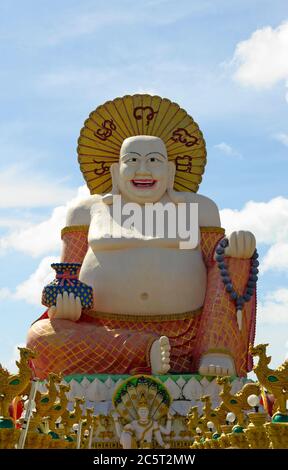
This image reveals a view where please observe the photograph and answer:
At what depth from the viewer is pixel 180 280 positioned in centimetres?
1359

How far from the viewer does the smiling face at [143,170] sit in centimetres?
1414

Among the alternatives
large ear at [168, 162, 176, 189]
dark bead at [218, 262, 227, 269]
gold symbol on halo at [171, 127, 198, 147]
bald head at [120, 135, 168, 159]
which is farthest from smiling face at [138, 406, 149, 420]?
gold symbol on halo at [171, 127, 198, 147]

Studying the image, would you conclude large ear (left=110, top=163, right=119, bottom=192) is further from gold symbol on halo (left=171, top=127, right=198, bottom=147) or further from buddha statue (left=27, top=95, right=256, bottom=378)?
gold symbol on halo (left=171, top=127, right=198, bottom=147)

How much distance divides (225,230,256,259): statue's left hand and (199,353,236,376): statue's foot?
1396 millimetres

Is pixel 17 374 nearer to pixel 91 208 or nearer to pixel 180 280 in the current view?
pixel 180 280

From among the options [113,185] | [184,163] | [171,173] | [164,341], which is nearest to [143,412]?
[164,341]

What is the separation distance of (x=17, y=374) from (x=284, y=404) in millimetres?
2146

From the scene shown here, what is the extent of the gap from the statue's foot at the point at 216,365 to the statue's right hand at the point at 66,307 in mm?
1828

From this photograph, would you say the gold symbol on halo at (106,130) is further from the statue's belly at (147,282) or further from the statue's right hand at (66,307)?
the statue's right hand at (66,307)

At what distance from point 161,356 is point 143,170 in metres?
2.95

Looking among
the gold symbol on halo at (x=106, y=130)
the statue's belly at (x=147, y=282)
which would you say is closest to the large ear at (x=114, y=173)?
the gold symbol on halo at (x=106, y=130)

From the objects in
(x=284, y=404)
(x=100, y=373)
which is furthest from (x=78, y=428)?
(x=284, y=404)

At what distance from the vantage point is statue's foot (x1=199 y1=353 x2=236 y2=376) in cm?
1262

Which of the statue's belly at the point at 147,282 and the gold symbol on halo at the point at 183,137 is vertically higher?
the gold symbol on halo at the point at 183,137
